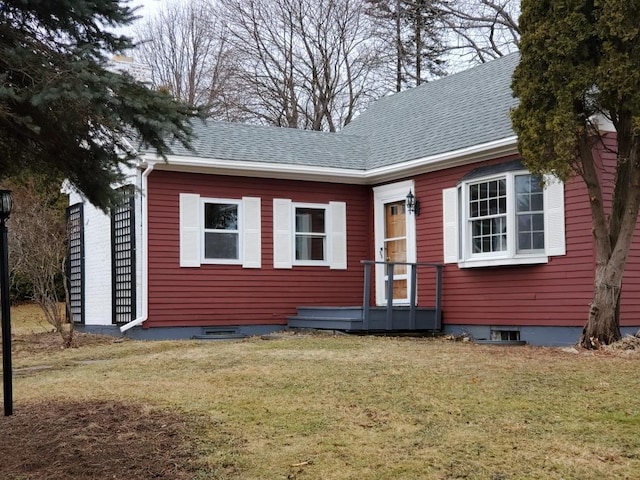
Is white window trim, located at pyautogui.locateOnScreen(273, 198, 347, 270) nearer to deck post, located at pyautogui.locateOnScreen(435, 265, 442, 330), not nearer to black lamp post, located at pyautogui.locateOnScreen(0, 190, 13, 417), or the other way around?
deck post, located at pyautogui.locateOnScreen(435, 265, 442, 330)

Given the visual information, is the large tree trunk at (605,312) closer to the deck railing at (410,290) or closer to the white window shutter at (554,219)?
the white window shutter at (554,219)

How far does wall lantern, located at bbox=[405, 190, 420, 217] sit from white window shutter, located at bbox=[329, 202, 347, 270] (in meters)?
1.47

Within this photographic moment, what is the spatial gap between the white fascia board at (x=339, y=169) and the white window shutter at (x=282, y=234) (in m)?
0.53

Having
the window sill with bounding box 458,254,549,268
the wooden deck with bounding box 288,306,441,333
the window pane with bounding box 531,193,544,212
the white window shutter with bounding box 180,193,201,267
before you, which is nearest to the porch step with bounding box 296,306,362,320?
the wooden deck with bounding box 288,306,441,333

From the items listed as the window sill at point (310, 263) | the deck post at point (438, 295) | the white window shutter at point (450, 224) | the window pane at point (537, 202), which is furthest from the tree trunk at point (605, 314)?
the window sill at point (310, 263)

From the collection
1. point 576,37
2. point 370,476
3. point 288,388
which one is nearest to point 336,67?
point 576,37

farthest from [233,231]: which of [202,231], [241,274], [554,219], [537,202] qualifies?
[554,219]

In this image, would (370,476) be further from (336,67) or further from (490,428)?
(336,67)

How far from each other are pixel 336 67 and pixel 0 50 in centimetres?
2462

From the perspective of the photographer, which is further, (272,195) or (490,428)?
(272,195)

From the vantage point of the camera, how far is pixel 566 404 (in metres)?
5.77

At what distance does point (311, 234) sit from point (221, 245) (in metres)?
1.80

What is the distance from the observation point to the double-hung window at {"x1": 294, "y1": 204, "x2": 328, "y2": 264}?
13766 mm

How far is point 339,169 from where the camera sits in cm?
1362
